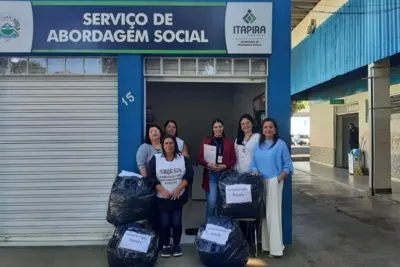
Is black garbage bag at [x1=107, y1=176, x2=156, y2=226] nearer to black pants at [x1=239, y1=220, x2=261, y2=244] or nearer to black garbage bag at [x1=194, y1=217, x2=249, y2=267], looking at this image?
black garbage bag at [x1=194, y1=217, x2=249, y2=267]

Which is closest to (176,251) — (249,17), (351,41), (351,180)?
(249,17)

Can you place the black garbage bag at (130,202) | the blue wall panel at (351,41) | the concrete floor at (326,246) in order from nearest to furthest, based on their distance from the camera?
the black garbage bag at (130,202) < the concrete floor at (326,246) < the blue wall panel at (351,41)

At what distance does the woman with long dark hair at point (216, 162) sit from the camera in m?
5.57

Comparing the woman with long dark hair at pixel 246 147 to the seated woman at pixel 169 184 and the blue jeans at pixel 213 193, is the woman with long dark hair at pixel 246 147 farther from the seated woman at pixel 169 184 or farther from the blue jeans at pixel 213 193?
the seated woman at pixel 169 184

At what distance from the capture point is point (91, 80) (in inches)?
234

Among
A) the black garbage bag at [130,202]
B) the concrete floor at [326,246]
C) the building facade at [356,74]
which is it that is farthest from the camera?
the building facade at [356,74]

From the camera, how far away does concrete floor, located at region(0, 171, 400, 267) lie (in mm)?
5223

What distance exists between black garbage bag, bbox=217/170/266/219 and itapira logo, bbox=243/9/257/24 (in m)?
2.11

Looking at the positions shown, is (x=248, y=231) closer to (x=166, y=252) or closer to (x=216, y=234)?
(x=216, y=234)

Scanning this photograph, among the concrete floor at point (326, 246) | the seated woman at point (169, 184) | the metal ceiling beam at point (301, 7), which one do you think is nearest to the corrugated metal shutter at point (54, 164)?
the concrete floor at point (326, 246)

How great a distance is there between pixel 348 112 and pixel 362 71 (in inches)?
223

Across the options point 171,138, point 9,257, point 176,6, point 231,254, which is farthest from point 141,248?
point 176,6

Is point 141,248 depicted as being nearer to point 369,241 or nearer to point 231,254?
point 231,254

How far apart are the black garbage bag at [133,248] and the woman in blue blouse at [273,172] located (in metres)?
1.47
